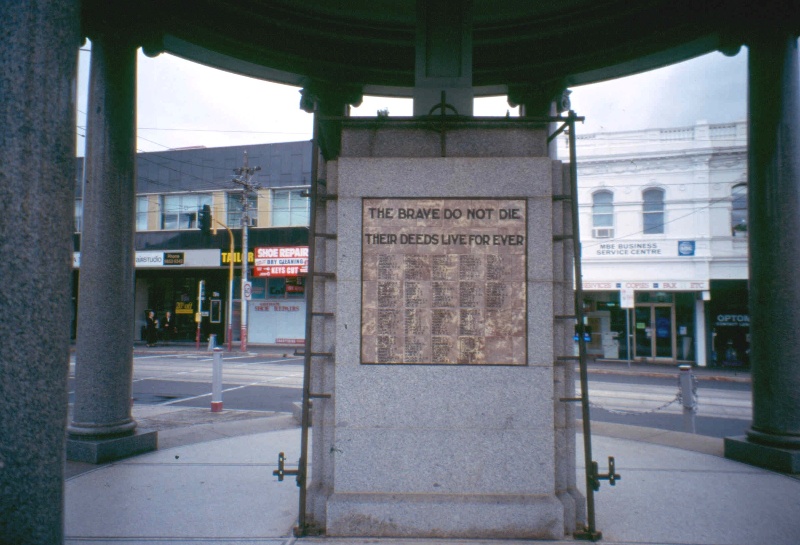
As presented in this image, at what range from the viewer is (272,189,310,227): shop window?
31.6 m

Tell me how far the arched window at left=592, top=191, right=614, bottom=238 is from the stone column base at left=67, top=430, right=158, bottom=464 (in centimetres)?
2183

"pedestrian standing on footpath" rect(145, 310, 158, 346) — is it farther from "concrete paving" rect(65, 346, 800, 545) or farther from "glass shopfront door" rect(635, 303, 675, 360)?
"concrete paving" rect(65, 346, 800, 545)

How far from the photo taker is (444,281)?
172 inches

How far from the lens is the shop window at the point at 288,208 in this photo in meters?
31.6

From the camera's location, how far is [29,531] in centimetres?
237

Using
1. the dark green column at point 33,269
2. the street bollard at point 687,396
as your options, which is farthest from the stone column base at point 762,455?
the dark green column at point 33,269

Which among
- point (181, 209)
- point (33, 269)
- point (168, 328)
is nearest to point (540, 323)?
point (33, 269)

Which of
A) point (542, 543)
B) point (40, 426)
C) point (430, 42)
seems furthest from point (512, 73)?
point (40, 426)

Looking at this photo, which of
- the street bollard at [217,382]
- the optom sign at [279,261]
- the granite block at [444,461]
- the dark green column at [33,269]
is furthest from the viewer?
the optom sign at [279,261]

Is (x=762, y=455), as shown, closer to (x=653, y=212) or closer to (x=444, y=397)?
(x=444, y=397)

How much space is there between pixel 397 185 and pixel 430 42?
1954 mm

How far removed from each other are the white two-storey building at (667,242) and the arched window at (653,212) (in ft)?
0.14

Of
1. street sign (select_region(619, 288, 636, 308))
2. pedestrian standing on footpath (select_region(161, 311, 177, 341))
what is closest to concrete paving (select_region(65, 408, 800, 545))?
street sign (select_region(619, 288, 636, 308))

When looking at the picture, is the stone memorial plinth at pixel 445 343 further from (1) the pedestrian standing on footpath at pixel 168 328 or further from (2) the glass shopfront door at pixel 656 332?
(1) the pedestrian standing on footpath at pixel 168 328
